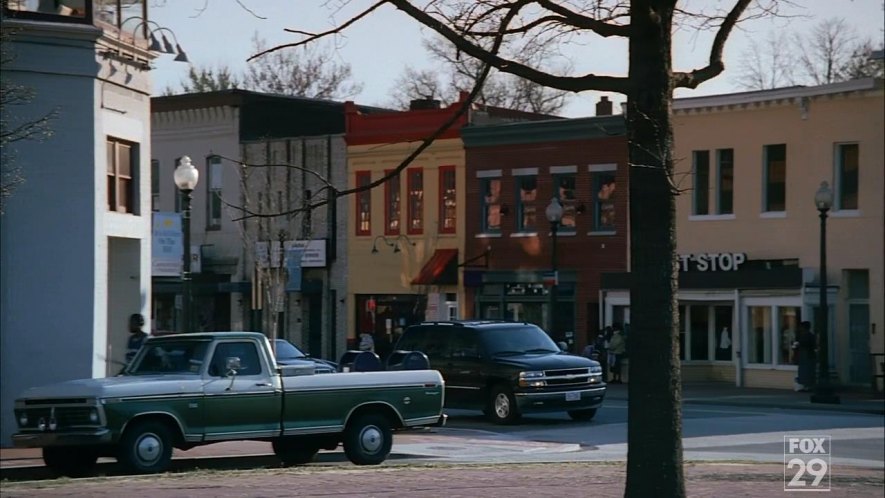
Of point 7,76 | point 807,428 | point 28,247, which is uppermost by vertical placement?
point 7,76

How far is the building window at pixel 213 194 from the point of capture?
175 feet

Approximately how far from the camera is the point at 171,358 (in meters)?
17.9

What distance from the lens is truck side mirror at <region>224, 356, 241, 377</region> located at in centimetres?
1772

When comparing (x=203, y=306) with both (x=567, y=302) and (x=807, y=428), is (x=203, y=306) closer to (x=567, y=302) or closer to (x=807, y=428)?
(x=567, y=302)

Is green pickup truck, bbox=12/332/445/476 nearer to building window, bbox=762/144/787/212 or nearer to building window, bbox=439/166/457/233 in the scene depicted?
building window, bbox=762/144/787/212

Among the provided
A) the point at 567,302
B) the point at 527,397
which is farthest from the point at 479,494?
the point at 567,302

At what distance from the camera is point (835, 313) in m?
38.1

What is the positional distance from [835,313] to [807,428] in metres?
14.3

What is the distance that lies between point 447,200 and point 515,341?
884 inches

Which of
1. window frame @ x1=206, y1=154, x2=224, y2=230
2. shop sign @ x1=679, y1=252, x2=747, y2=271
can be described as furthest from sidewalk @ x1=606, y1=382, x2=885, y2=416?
window frame @ x1=206, y1=154, x2=224, y2=230

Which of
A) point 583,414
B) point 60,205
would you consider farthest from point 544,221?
point 60,205

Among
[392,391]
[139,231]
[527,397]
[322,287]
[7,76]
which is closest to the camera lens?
[392,391]

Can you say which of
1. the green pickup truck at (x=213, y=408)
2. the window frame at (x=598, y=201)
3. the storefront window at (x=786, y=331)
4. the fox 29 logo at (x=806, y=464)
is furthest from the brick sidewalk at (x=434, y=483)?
the window frame at (x=598, y=201)

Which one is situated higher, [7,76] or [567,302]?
[7,76]
